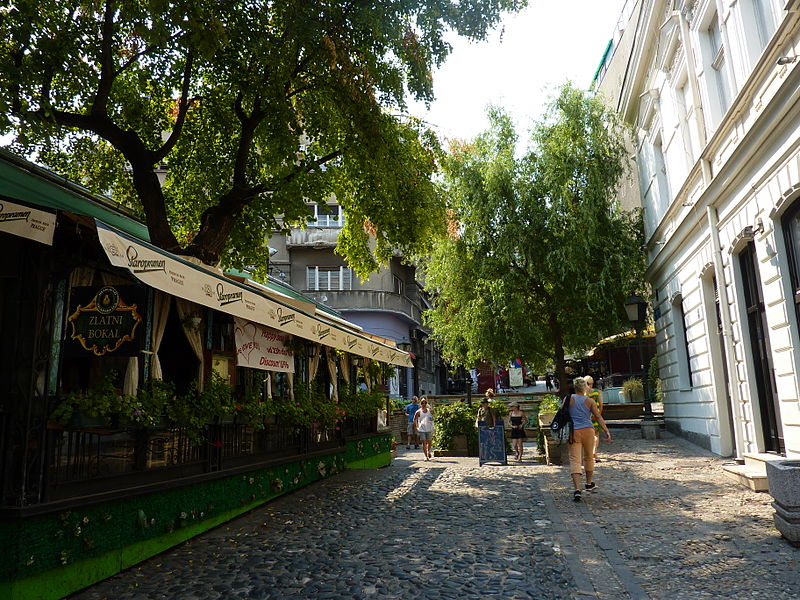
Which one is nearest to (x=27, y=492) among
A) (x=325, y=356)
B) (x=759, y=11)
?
(x=325, y=356)

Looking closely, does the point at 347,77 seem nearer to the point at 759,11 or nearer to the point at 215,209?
the point at 215,209

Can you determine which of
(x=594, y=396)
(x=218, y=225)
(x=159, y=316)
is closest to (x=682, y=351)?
(x=594, y=396)

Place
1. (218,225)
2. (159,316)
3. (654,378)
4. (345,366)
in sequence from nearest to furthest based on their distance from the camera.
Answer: (159,316), (218,225), (345,366), (654,378)

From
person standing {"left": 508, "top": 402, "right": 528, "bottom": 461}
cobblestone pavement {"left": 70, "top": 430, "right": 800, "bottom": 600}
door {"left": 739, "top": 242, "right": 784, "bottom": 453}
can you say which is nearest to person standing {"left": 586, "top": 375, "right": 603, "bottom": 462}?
cobblestone pavement {"left": 70, "top": 430, "right": 800, "bottom": 600}

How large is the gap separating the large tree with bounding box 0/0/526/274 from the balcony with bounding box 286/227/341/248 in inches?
652

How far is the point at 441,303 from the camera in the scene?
21906mm

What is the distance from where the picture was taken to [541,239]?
19.5 metres

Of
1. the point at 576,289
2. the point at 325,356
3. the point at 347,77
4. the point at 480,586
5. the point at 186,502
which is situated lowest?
the point at 480,586

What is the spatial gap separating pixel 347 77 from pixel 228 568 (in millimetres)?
7772

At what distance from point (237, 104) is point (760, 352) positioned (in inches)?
401

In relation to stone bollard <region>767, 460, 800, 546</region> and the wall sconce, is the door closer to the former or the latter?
the wall sconce

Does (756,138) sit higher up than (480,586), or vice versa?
(756,138)

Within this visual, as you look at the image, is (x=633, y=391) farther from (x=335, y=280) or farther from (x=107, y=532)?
(x=107, y=532)

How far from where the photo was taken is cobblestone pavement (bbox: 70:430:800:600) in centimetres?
518
